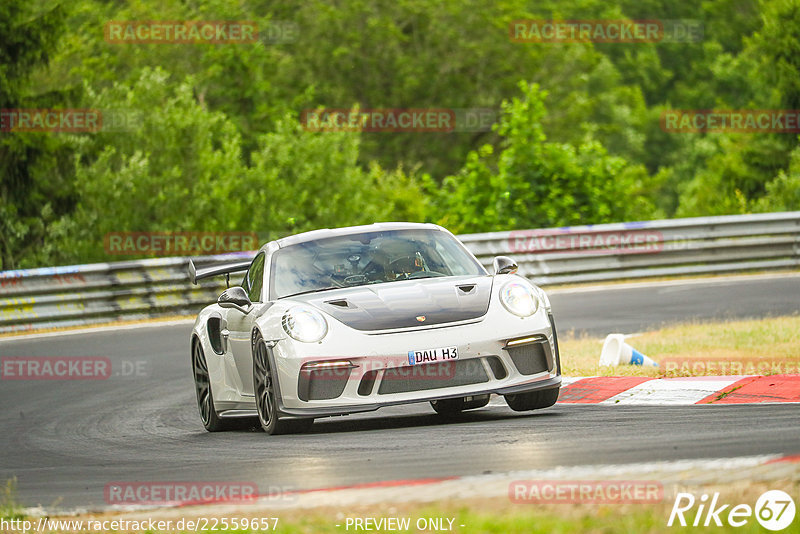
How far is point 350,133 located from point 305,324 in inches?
1108

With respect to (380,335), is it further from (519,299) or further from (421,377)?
(519,299)

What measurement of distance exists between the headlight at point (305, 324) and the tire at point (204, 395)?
168 cm

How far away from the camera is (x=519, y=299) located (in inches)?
337

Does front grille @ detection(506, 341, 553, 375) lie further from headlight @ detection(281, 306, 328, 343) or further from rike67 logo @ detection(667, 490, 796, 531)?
rike67 logo @ detection(667, 490, 796, 531)

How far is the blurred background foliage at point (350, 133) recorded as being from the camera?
1103 inches

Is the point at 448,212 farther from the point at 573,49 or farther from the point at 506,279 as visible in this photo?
the point at 573,49

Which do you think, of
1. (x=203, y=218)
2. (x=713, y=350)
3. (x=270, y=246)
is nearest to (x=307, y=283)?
(x=270, y=246)

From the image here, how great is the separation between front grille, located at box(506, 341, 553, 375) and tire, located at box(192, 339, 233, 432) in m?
2.53

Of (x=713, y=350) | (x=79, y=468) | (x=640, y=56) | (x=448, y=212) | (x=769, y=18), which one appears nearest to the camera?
(x=79, y=468)

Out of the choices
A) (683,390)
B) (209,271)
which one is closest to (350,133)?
(209,271)

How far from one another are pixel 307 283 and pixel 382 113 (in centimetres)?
5383

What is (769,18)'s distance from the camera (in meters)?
40.8

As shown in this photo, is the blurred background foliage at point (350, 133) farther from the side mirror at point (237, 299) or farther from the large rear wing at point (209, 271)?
the side mirror at point (237, 299)

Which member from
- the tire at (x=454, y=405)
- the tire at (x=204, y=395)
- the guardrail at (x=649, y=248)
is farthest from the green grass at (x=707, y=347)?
the guardrail at (x=649, y=248)
